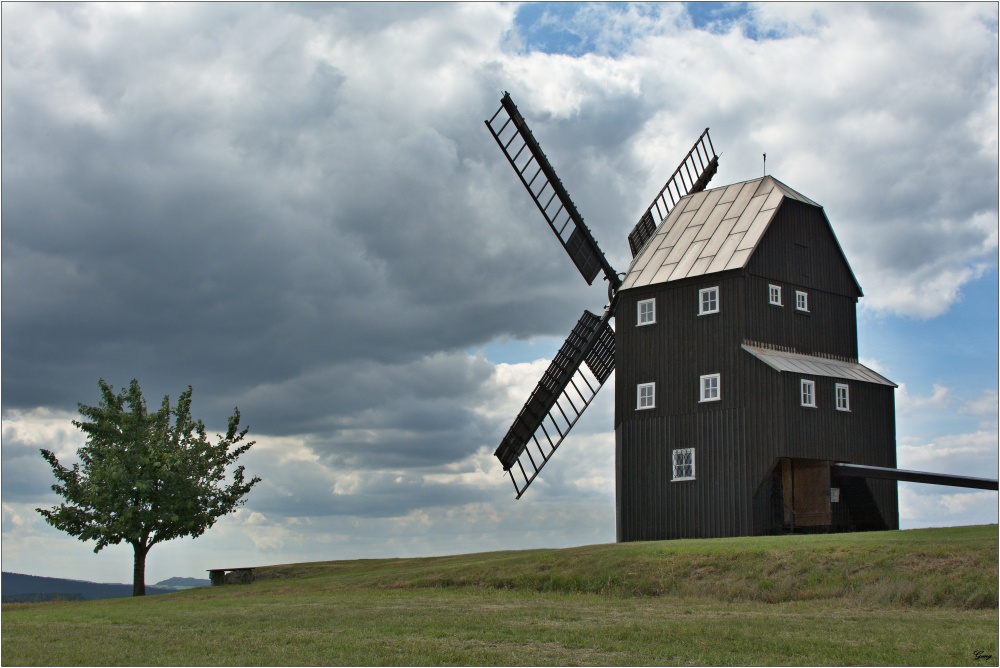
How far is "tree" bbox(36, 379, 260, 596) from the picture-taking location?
4362cm

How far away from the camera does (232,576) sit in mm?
45281

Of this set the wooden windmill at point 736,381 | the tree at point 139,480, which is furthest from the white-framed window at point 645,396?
the tree at point 139,480

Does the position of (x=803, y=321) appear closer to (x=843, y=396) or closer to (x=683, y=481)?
(x=843, y=396)

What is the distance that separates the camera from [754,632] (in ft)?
70.2

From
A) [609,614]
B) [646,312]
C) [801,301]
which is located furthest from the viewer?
[646,312]

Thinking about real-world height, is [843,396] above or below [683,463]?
above

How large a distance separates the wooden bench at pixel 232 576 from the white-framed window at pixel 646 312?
18900mm

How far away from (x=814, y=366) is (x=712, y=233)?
6.80m

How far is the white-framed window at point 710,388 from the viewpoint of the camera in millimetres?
40594

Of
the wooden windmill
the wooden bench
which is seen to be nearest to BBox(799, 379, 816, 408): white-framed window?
the wooden windmill

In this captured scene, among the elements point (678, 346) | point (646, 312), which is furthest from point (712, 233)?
point (678, 346)

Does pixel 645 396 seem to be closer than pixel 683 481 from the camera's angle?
No

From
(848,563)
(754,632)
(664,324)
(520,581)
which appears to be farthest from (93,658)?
(664,324)

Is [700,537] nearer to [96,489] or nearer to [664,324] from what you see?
[664,324]
